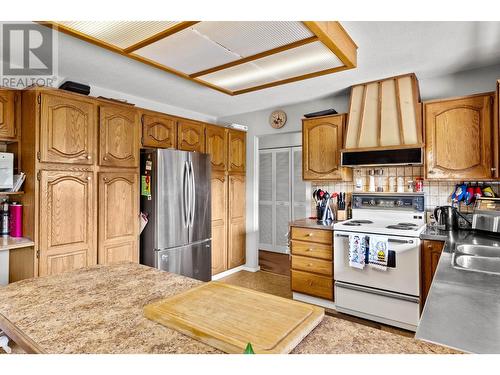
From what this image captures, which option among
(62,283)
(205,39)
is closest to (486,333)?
(62,283)

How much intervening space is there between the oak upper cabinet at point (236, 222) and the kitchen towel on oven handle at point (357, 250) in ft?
6.18

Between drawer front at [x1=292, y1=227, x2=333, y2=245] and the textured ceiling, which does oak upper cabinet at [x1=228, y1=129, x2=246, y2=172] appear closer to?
the textured ceiling

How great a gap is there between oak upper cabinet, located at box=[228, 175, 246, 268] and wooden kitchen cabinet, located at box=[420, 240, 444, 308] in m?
2.41

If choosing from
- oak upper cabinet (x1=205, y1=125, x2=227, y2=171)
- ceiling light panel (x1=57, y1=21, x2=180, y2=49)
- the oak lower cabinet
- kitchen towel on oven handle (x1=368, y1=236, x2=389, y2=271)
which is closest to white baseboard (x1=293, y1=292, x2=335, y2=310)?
the oak lower cabinet

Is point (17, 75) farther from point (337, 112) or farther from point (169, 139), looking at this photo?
point (337, 112)

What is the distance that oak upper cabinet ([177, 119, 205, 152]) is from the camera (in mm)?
3467

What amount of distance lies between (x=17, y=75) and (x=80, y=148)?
85cm

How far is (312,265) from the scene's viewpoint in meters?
3.06

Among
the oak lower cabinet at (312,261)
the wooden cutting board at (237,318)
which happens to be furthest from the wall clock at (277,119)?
the wooden cutting board at (237,318)

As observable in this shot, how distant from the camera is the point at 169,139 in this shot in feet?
11.0

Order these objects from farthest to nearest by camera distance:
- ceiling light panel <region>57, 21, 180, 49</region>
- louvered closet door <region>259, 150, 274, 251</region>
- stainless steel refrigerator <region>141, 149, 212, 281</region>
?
louvered closet door <region>259, 150, 274, 251</region>
stainless steel refrigerator <region>141, 149, 212, 281</region>
ceiling light panel <region>57, 21, 180, 49</region>

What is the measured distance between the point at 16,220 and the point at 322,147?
2967mm

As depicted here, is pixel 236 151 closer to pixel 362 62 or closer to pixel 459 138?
pixel 362 62

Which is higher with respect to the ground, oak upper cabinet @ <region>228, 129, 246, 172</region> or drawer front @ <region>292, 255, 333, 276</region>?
oak upper cabinet @ <region>228, 129, 246, 172</region>
